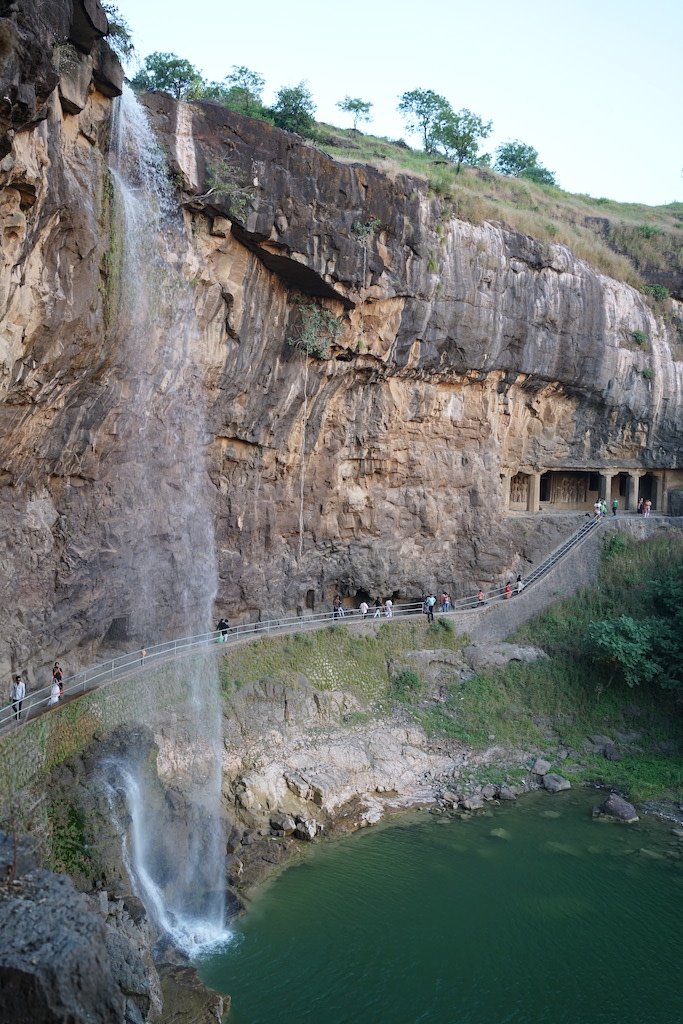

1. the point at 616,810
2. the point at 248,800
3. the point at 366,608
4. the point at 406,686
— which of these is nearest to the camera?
the point at 248,800

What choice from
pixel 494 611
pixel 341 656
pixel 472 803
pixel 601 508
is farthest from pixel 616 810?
pixel 601 508

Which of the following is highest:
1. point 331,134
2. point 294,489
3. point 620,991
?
point 331,134

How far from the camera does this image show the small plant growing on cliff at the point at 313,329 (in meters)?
22.1

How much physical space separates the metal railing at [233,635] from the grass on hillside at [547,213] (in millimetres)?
10852

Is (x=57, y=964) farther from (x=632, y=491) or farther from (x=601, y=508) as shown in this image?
(x=632, y=491)

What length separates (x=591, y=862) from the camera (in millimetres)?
18359

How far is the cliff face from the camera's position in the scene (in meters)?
14.4

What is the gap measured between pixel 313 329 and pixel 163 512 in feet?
21.6

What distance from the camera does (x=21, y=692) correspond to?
15523 millimetres

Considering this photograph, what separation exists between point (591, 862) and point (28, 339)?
16466 mm

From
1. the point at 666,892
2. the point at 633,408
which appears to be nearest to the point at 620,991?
the point at 666,892

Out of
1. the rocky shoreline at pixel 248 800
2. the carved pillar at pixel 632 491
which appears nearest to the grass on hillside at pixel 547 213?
the carved pillar at pixel 632 491

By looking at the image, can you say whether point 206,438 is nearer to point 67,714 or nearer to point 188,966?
point 67,714

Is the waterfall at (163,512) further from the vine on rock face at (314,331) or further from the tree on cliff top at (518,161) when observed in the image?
the tree on cliff top at (518,161)
